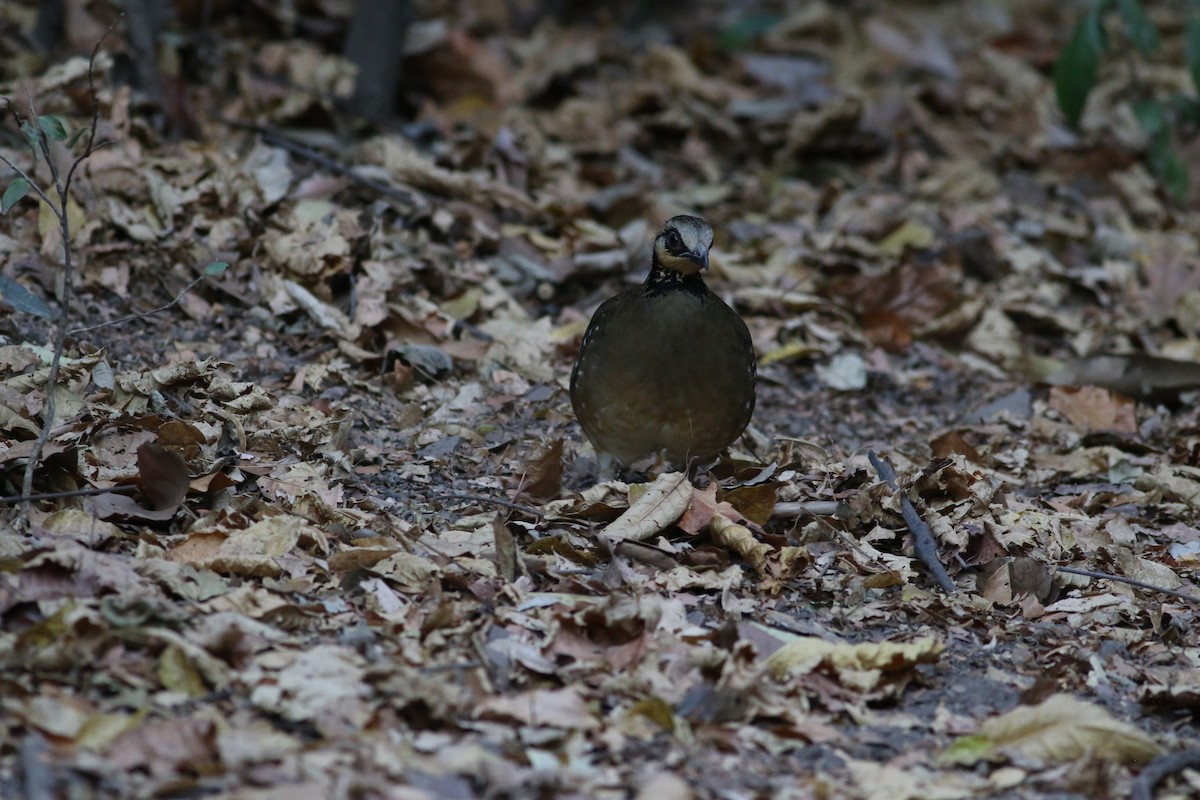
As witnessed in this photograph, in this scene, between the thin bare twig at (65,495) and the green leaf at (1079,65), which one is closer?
the thin bare twig at (65,495)

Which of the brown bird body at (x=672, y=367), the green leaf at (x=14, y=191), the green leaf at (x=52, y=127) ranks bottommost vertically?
the brown bird body at (x=672, y=367)

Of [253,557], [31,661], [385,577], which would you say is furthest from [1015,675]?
[31,661]

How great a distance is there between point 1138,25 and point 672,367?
5.01 m

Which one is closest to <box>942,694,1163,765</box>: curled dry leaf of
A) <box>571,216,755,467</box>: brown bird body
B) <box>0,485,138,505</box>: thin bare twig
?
<box>571,216,755,467</box>: brown bird body

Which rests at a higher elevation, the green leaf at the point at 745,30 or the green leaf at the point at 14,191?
the green leaf at the point at 745,30

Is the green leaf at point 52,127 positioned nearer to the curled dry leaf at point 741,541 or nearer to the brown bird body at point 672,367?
the brown bird body at point 672,367

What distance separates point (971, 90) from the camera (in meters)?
10.3

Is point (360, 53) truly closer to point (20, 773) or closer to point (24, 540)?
point (24, 540)

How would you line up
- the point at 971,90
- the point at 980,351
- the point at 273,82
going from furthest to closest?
the point at 971,90, the point at 273,82, the point at 980,351

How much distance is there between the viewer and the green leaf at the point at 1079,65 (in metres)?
8.37

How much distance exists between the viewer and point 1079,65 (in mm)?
8477

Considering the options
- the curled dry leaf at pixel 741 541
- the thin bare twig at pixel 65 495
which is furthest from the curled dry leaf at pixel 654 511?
the thin bare twig at pixel 65 495

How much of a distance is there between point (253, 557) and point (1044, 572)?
2517 mm

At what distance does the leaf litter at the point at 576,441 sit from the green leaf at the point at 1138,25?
1.07 meters
